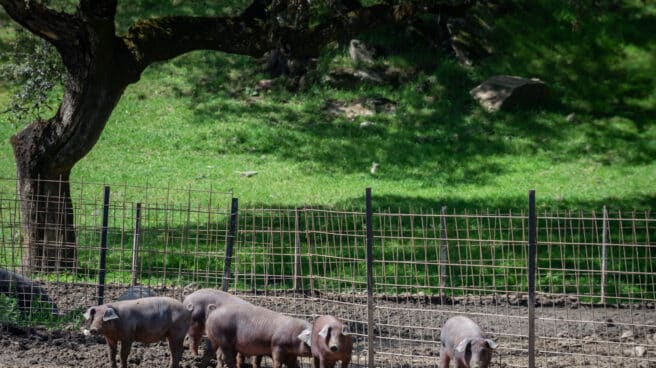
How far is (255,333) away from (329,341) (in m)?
1.04

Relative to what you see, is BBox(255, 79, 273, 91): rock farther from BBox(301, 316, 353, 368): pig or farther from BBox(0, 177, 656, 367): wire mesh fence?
BBox(301, 316, 353, 368): pig

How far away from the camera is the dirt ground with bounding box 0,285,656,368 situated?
10422 mm

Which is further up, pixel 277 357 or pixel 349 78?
pixel 349 78

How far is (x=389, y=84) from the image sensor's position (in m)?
24.6

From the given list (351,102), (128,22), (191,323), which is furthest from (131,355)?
(128,22)

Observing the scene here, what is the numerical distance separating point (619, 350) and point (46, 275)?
26.5ft

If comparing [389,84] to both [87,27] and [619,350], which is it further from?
[619,350]

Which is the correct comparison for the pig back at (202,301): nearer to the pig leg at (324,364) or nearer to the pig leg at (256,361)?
the pig leg at (256,361)

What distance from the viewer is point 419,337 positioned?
38.5 feet

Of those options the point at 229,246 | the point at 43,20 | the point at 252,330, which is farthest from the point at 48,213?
the point at 252,330

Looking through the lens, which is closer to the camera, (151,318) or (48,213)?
(151,318)

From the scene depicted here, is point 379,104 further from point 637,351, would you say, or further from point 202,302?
point 202,302

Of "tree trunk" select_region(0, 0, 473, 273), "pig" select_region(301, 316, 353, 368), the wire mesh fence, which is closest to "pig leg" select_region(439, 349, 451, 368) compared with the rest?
the wire mesh fence

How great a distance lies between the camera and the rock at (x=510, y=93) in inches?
906
